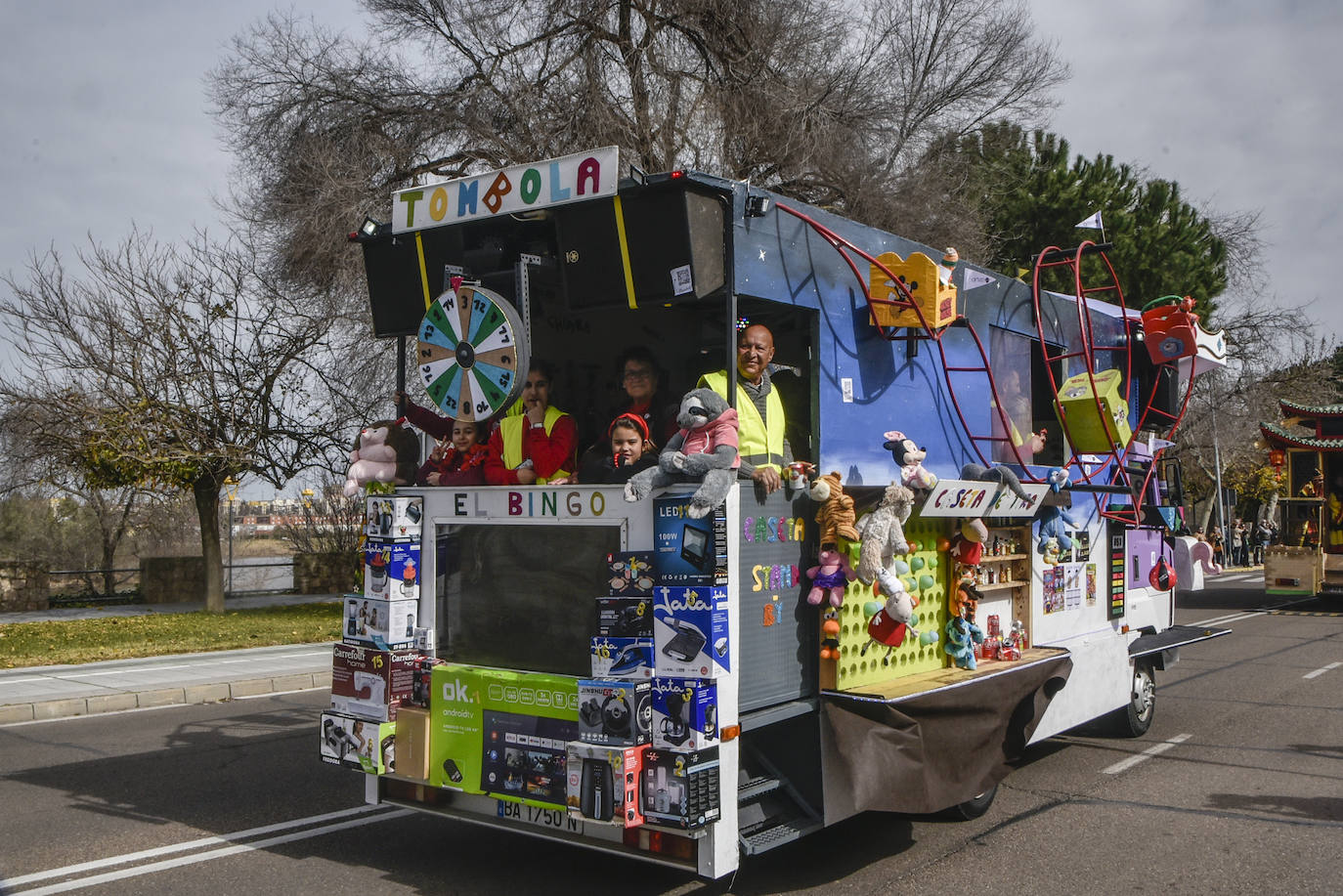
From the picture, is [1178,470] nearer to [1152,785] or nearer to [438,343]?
[1152,785]

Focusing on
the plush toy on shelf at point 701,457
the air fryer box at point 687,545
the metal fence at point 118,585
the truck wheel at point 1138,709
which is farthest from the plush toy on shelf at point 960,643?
the metal fence at point 118,585

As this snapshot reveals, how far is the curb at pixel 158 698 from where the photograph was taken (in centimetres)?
1041

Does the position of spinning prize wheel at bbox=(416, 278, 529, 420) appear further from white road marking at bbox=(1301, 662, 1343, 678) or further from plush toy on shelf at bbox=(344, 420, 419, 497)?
white road marking at bbox=(1301, 662, 1343, 678)

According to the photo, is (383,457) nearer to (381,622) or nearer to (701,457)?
(381,622)

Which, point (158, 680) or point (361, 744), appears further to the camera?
point (158, 680)

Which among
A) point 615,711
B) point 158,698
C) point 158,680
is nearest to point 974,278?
point 615,711

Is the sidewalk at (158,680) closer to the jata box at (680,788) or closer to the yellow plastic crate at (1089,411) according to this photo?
the jata box at (680,788)

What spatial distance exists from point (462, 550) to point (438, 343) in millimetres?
1041

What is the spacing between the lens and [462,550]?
5664 millimetres

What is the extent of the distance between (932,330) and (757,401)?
122cm

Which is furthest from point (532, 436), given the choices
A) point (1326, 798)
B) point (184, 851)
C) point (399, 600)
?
point (1326, 798)

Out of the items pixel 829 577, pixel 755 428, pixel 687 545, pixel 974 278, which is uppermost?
pixel 974 278

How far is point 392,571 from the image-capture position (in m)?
5.57

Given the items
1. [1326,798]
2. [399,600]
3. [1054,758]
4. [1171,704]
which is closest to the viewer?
[399,600]
